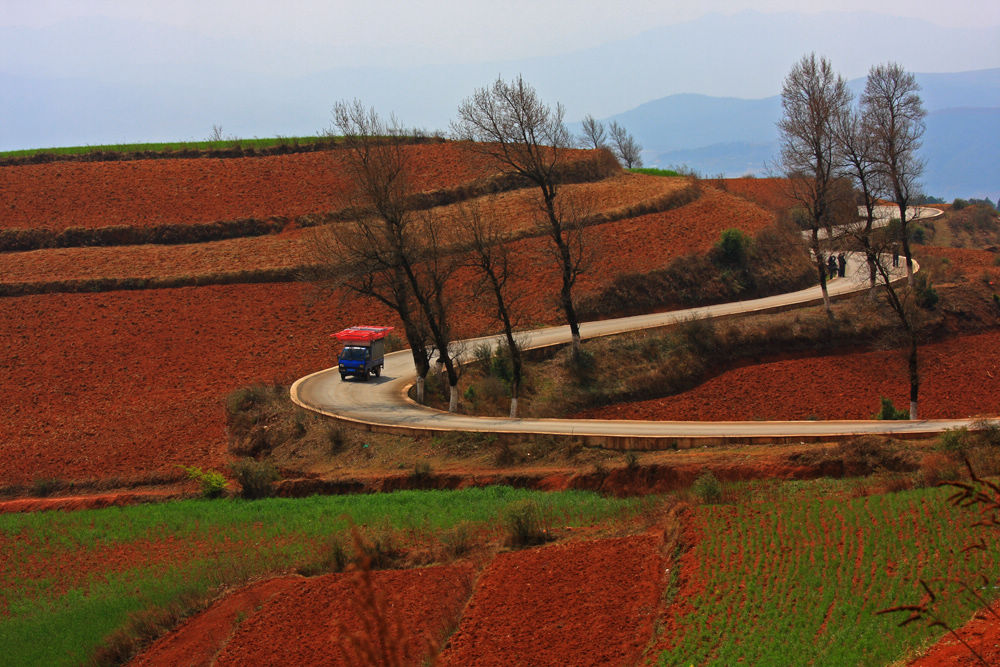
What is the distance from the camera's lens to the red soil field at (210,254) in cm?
4869

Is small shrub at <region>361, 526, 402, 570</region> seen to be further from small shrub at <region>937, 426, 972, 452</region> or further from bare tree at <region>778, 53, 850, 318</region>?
bare tree at <region>778, 53, 850, 318</region>

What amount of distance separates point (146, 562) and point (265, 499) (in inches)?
203

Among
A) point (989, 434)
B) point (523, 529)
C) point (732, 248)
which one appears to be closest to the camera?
point (523, 529)

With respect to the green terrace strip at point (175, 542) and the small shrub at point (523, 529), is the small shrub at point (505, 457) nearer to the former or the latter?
the green terrace strip at point (175, 542)

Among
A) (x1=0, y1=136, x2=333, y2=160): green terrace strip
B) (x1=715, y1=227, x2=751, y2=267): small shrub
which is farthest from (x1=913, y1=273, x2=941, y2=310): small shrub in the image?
(x1=0, y1=136, x2=333, y2=160): green terrace strip

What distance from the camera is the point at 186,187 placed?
198 ft

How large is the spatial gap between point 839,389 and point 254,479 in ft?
71.3

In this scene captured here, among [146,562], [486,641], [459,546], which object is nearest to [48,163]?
[146,562]

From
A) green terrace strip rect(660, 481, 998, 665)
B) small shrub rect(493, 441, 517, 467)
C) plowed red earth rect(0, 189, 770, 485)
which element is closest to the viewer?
green terrace strip rect(660, 481, 998, 665)

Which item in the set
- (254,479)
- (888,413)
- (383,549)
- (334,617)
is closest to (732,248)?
(888,413)

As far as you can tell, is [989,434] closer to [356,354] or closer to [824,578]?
[824,578]

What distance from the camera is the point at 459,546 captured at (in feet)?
63.4

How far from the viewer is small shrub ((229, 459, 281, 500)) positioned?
26280 mm

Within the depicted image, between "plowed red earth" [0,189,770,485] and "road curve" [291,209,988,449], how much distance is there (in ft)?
10.8
